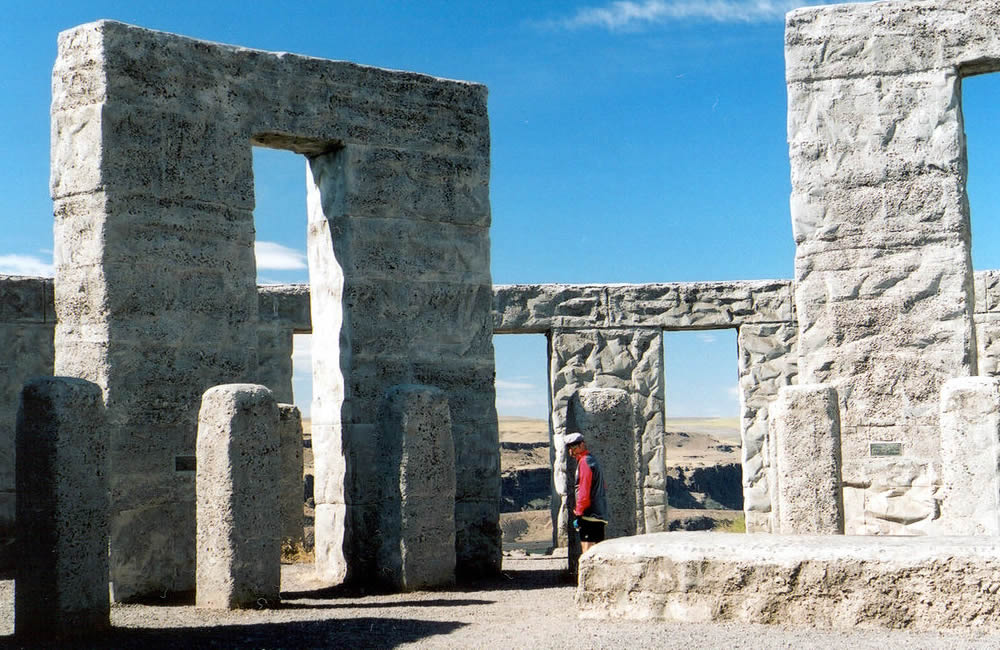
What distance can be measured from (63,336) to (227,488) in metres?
1.90

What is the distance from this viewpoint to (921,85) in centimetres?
910

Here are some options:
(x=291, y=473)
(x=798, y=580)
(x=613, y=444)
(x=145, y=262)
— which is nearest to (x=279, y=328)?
(x=291, y=473)

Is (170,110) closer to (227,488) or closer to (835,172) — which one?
(227,488)

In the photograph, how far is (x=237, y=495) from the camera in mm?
7836

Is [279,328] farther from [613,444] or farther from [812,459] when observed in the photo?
[812,459]

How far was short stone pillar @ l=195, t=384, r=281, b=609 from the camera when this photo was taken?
784cm

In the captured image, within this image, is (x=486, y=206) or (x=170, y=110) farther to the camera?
(x=486, y=206)

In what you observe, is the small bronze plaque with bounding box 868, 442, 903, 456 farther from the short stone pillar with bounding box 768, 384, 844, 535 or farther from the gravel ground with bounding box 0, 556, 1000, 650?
the gravel ground with bounding box 0, 556, 1000, 650

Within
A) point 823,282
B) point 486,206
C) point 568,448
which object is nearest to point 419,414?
point 568,448

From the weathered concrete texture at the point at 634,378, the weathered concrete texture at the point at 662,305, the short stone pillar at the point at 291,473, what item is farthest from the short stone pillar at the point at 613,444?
the weathered concrete texture at the point at 662,305

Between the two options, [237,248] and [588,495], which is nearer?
[588,495]

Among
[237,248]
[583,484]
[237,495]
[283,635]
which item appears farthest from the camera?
[237,248]

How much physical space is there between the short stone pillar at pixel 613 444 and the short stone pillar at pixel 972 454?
2550mm

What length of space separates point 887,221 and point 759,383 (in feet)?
16.3
